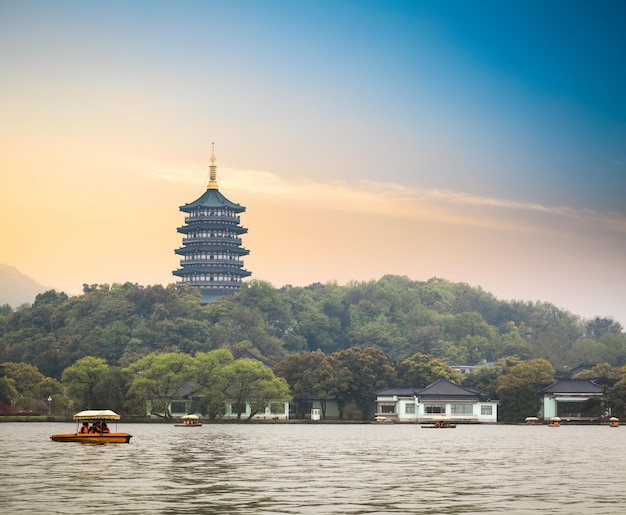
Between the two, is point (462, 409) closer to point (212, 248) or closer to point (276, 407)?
point (276, 407)

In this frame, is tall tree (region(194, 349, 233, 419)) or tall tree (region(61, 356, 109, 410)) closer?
tall tree (region(61, 356, 109, 410))

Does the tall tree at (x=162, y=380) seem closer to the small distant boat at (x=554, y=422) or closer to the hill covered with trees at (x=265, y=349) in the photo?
the hill covered with trees at (x=265, y=349)

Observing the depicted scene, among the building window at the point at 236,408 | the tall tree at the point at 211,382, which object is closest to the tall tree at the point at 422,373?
the building window at the point at 236,408

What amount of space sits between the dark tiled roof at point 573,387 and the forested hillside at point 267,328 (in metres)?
33.5

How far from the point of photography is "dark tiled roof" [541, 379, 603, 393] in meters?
114

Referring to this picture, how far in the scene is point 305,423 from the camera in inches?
4348

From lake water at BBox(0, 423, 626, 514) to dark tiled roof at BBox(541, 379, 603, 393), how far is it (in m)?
53.1

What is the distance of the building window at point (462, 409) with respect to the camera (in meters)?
116

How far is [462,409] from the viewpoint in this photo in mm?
116688

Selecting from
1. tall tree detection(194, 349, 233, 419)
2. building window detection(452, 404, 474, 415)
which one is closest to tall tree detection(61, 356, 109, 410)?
tall tree detection(194, 349, 233, 419)

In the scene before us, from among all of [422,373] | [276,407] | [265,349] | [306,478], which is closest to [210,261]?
[265,349]

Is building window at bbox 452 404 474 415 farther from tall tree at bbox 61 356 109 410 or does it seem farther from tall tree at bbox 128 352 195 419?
tall tree at bbox 61 356 109 410

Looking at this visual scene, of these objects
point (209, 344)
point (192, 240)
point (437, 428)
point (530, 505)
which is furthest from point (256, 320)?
point (530, 505)

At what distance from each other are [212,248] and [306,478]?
139813mm
